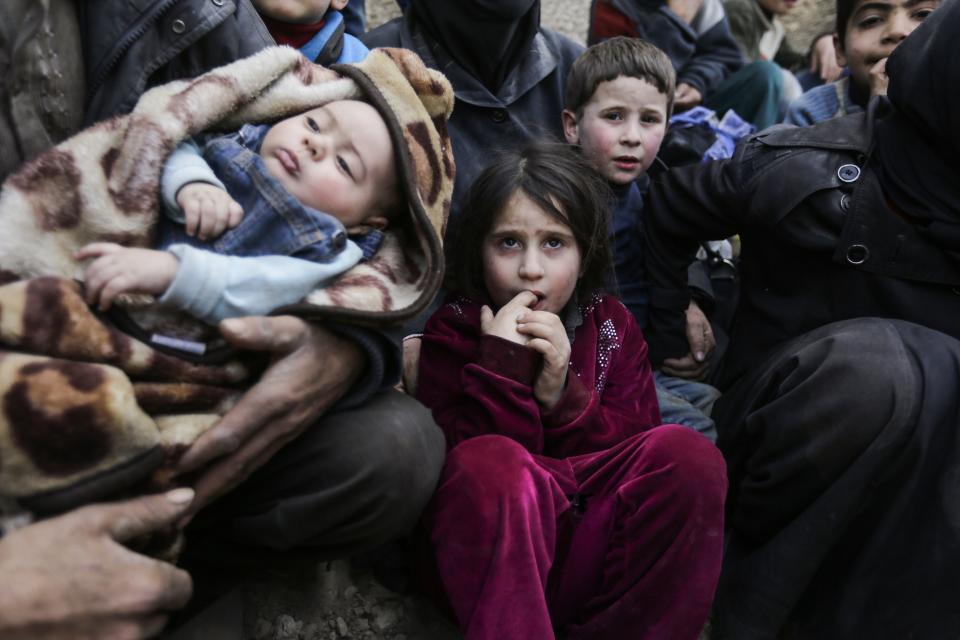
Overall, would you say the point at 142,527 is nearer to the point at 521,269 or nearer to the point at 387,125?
the point at 387,125

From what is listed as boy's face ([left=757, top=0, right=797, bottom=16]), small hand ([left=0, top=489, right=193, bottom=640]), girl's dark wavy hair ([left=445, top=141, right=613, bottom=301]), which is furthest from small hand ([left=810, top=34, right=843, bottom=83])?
small hand ([left=0, top=489, right=193, bottom=640])

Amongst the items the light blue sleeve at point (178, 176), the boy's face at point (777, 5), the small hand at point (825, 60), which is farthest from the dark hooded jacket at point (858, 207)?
the boy's face at point (777, 5)

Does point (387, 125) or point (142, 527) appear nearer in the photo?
point (142, 527)

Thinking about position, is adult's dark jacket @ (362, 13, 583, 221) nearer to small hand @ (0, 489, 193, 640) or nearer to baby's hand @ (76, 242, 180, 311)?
baby's hand @ (76, 242, 180, 311)

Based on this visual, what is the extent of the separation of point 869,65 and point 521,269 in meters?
1.72

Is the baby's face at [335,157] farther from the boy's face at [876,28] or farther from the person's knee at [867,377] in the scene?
the boy's face at [876,28]

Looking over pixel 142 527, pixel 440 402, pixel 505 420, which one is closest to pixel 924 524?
pixel 505 420

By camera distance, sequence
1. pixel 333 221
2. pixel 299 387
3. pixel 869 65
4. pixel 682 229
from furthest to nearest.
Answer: pixel 869 65
pixel 682 229
pixel 333 221
pixel 299 387

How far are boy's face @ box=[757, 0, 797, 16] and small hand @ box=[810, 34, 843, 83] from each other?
515mm

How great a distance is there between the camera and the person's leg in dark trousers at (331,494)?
1.67 meters

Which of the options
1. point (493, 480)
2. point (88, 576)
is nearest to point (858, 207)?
point (493, 480)

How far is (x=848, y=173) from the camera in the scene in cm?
236

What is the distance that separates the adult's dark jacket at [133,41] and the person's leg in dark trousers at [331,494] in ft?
2.67

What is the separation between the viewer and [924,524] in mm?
2111
